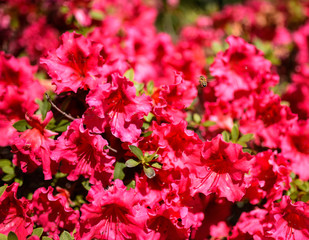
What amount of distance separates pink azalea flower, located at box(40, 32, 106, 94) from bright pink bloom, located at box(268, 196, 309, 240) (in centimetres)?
89

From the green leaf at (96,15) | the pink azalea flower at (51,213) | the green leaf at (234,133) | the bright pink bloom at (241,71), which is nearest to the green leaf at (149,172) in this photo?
the pink azalea flower at (51,213)

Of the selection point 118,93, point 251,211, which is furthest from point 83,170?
point 251,211

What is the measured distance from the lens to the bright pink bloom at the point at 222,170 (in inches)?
43.1

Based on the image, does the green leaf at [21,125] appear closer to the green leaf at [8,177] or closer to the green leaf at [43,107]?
the green leaf at [43,107]

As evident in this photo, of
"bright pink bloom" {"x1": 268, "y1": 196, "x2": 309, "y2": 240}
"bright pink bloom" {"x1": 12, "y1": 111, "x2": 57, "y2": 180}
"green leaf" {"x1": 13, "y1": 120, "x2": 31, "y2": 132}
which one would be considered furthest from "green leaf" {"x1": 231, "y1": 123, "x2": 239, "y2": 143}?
"green leaf" {"x1": 13, "y1": 120, "x2": 31, "y2": 132}

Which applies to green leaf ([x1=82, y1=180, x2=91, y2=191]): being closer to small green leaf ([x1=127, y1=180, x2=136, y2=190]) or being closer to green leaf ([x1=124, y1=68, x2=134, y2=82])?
small green leaf ([x1=127, y1=180, x2=136, y2=190])

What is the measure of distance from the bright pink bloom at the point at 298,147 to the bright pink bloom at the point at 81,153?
2.67 ft

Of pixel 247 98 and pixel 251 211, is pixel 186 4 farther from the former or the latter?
pixel 251 211

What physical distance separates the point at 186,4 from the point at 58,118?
11.1 feet

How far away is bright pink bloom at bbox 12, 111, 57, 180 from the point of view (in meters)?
1.15

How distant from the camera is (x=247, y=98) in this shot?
4.93 feet

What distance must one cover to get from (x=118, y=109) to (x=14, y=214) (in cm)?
62

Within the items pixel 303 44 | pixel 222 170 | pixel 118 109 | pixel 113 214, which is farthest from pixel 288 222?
pixel 303 44

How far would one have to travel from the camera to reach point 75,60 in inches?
48.9
